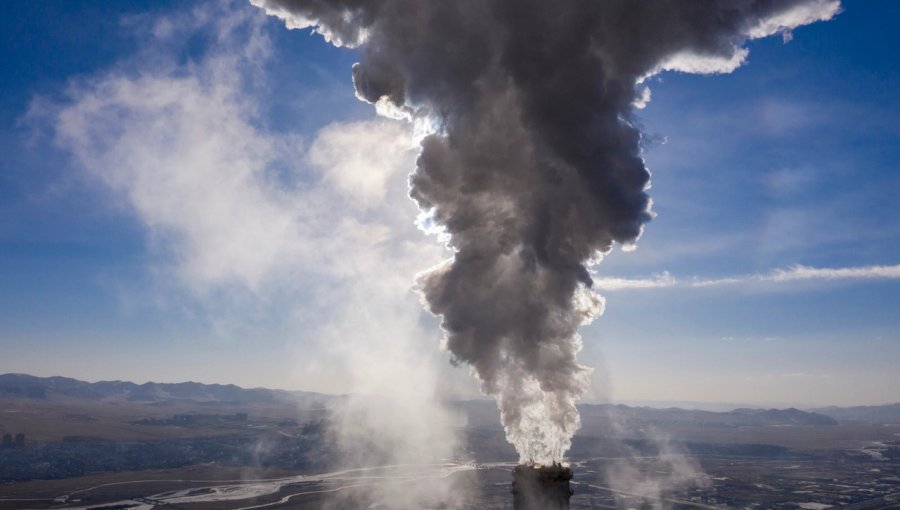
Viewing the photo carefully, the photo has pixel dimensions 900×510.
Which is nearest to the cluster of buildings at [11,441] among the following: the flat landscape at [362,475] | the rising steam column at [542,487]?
the flat landscape at [362,475]

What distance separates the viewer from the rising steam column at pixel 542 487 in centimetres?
2609

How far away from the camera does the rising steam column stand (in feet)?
85.6

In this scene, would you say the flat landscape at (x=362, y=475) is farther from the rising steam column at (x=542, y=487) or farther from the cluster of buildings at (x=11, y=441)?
the rising steam column at (x=542, y=487)

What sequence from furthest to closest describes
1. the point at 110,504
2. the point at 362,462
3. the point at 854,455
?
the point at 854,455
the point at 362,462
the point at 110,504

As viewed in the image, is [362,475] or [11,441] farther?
[11,441]

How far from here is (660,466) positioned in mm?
154500

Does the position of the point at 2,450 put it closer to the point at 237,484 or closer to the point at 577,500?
the point at 237,484

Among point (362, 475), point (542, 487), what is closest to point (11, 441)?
point (362, 475)

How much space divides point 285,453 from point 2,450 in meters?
71.1

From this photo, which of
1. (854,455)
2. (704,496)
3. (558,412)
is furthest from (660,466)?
(558,412)

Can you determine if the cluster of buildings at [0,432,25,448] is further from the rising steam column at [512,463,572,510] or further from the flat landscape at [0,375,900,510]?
the rising steam column at [512,463,572,510]

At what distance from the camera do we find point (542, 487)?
26.1 metres

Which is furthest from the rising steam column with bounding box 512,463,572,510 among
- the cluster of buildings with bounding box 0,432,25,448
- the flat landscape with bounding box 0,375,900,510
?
the cluster of buildings with bounding box 0,432,25,448

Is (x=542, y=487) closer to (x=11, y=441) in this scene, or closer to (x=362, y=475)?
(x=362, y=475)
